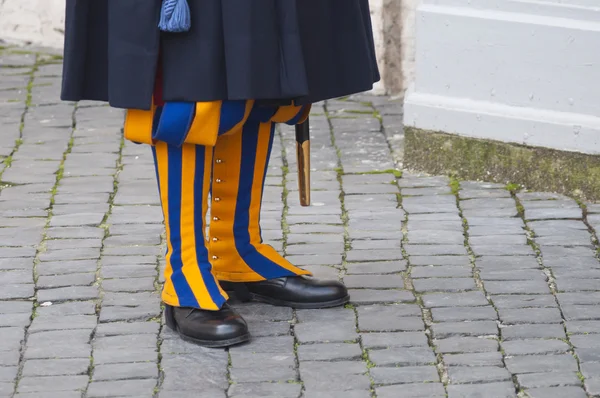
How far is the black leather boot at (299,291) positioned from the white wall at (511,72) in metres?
1.44

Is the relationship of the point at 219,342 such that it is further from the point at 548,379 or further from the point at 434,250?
the point at 434,250

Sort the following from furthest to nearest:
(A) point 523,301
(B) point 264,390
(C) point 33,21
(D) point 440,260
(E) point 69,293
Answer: (C) point 33,21, (D) point 440,260, (E) point 69,293, (A) point 523,301, (B) point 264,390

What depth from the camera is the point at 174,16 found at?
9.81 ft

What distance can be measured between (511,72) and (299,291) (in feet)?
5.29

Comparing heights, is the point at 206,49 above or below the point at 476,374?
above

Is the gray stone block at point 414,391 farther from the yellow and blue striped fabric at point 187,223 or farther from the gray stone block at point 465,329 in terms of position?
the yellow and blue striped fabric at point 187,223

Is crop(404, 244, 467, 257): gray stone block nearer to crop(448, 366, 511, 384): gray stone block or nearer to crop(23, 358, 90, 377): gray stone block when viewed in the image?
crop(448, 366, 511, 384): gray stone block

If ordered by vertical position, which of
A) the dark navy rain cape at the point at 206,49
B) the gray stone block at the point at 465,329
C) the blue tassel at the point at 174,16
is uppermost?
the blue tassel at the point at 174,16

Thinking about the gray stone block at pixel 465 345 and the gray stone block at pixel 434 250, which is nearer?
the gray stone block at pixel 465 345

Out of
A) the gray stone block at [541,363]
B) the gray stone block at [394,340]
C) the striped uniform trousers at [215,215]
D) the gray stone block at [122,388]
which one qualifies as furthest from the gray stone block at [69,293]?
Result: the gray stone block at [541,363]

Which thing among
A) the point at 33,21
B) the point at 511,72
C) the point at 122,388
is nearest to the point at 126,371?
the point at 122,388

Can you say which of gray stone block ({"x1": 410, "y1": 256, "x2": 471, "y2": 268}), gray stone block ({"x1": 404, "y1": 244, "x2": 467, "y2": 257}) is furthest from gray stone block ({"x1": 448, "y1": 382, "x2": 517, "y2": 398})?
gray stone block ({"x1": 404, "y1": 244, "x2": 467, "y2": 257})

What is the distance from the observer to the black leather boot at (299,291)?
363 centimetres

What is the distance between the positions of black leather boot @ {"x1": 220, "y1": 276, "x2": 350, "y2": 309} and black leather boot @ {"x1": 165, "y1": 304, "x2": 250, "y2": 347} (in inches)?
9.2
